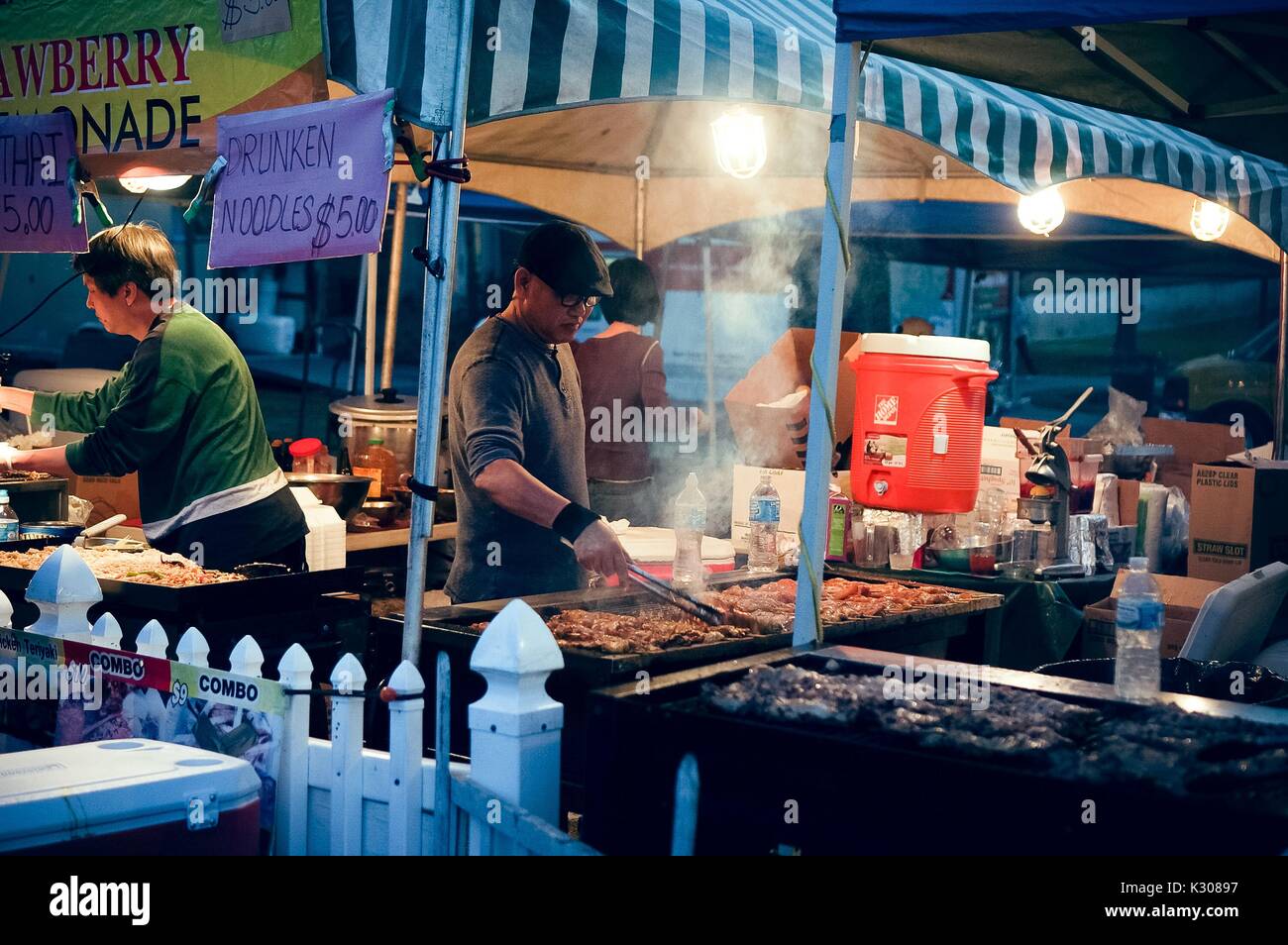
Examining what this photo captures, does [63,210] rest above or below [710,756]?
above

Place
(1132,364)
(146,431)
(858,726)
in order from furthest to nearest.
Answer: (1132,364)
(146,431)
(858,726)

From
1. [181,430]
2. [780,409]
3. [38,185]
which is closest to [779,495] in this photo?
[780,409]

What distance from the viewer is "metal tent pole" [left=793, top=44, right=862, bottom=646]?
3490 millimetres

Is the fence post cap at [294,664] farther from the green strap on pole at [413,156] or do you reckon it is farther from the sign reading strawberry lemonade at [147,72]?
the sign reading strawberry lemonade at [147,72]

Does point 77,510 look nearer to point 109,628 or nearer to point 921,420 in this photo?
point 109,628

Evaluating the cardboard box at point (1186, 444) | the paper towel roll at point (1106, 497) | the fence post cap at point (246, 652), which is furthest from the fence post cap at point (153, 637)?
the cardboard box at point (1186, 444)

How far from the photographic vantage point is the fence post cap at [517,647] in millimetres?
2975

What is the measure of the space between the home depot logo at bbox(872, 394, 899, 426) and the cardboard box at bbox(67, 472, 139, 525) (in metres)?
4.27

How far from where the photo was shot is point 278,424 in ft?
70.5

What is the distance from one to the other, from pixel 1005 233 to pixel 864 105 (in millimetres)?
9222

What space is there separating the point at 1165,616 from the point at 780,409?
189cm
